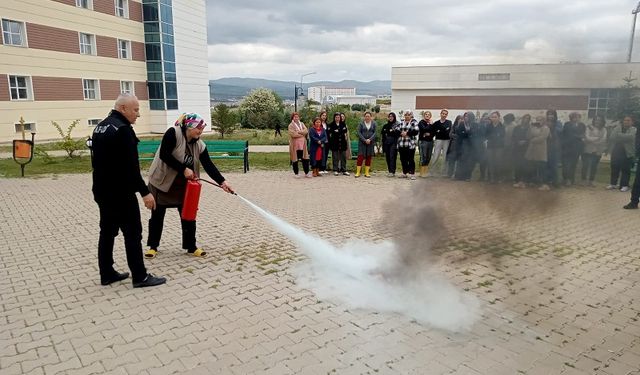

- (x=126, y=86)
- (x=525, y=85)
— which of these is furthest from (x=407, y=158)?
(x=126, y=86)

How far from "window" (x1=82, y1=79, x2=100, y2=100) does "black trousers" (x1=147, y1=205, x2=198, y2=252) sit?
1147 inches

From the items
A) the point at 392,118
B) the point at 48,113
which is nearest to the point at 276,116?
the point at 48,113

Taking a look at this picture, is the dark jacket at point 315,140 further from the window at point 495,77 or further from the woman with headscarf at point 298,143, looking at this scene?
the window at point 495,77

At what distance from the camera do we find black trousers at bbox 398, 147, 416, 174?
1230 centimetres

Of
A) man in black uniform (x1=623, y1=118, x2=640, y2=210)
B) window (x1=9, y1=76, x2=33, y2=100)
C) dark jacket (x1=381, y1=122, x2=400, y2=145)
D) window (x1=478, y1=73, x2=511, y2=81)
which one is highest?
window (x1=9, y1=76, x2=33, y2=100)

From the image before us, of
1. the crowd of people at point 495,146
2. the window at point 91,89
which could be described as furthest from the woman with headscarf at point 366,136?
the window at point 91,89

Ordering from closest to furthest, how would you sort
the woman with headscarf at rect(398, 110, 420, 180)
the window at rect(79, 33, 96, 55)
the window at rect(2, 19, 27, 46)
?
1. the woman with headscarf at rect(398, 110, 420, 180)
2. the window at rect(2, 19, 27, 46)
3. the window at rect(79, 33, 96, 55)

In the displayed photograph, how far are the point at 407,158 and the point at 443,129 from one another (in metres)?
2.30

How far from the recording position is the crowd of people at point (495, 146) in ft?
17.5

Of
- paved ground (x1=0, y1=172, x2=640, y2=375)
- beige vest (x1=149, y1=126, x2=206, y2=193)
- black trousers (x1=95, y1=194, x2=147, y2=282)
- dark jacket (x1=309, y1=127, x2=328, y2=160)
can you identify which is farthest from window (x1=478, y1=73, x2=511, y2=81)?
dark jacket (x1=309, y1=127, x2=328, y2=160)

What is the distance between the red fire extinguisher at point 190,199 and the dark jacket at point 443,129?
6.52 meters

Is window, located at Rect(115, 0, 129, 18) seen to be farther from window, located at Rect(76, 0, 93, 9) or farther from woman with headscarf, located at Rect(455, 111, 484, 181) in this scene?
woman with headscarf, located at Rect(455, 111, 484, 181)

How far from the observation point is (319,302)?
4496 millimetres

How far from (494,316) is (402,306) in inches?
33.7
